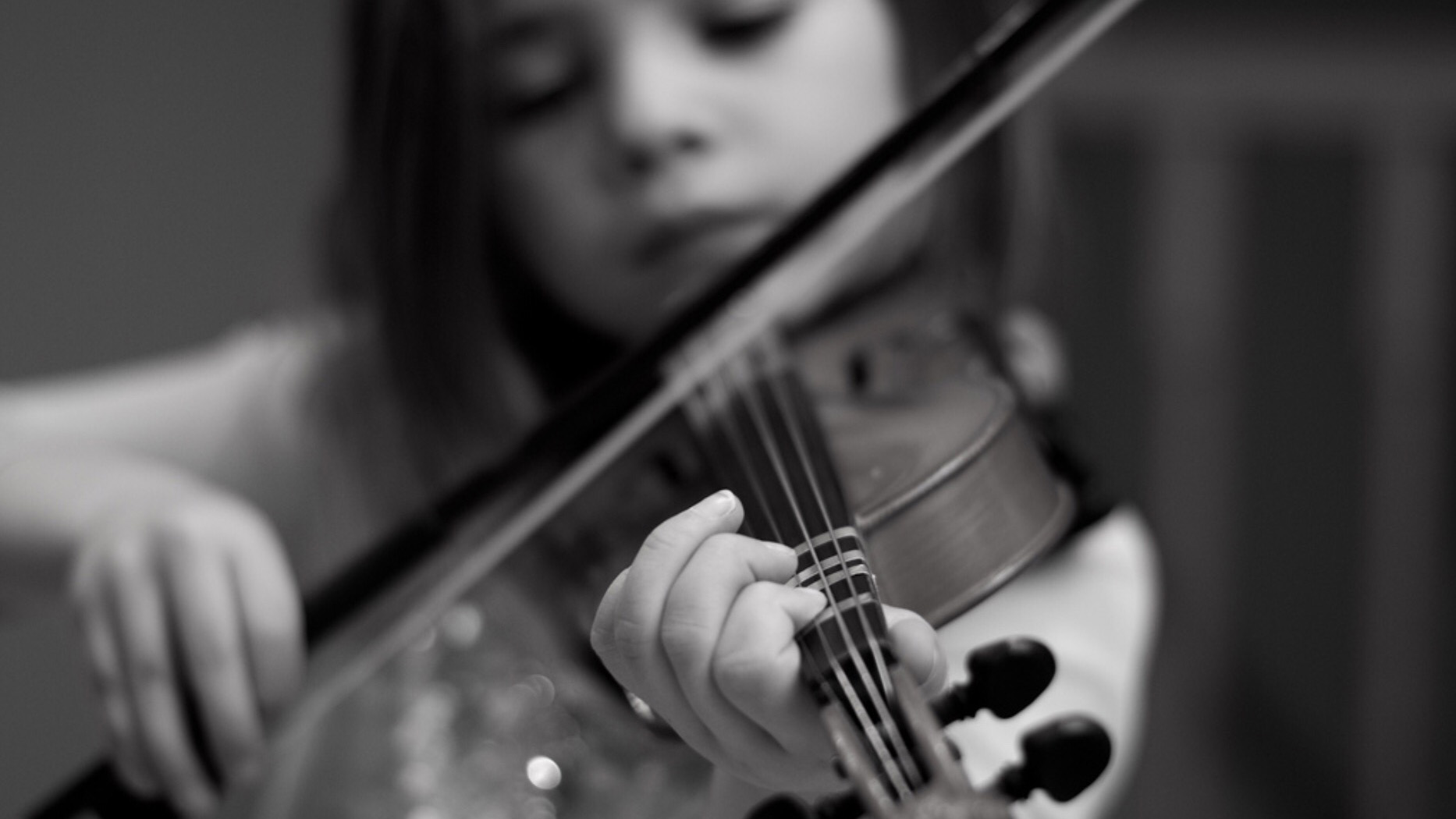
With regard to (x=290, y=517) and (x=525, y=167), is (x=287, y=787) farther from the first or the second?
(x=525, y=167)

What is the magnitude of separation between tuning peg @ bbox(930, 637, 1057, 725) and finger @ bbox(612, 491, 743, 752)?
0.04 m

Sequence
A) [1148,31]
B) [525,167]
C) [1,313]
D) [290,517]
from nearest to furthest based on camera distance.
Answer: [525,167]
[290,517]
[1,313]
[1148,31]

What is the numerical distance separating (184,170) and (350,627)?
0.83 m

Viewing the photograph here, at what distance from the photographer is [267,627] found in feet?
1.04

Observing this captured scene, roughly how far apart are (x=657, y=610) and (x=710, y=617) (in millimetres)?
10

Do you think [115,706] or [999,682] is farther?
[115,706]

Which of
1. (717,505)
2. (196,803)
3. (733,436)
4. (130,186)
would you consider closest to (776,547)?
(717,505)

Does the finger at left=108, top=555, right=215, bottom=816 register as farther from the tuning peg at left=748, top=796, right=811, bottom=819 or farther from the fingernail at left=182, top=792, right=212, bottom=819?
the tuning peg at left=748, top=796, right=811, bottom=819

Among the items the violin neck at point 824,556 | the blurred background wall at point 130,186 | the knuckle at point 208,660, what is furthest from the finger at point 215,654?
the blurred background wall at point 130,186

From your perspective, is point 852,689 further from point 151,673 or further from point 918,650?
point 151,673

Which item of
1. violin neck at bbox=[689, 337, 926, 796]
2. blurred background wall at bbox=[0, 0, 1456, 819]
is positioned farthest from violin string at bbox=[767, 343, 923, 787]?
blurred background wall at bbox=[0, 0, 1456, 819]

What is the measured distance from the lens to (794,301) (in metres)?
0.42

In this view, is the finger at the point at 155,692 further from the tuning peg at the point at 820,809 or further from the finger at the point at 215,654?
the tuning peg at the point at 820,809

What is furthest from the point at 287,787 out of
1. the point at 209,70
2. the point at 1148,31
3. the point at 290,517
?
the point at 1148,31
